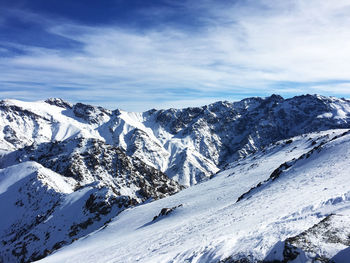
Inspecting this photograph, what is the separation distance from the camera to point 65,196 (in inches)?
3314

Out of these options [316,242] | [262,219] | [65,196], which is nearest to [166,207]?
[262,219]

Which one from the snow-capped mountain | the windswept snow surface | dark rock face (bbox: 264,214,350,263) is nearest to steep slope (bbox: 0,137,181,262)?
the snow-capped mountain

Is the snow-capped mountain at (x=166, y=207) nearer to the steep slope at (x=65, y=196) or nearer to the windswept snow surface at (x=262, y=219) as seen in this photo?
the windswept snow surface at (x=262, y=219)

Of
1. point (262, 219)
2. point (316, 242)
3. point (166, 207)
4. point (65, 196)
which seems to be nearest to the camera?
point (316, 242)

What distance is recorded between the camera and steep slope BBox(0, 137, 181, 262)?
228ft

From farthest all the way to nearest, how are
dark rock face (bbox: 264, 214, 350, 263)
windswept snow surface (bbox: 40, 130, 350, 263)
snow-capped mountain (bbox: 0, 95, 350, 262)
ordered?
1. snow-capped mountain (bbox: 0, 95, 350, 262)
2. windswept snow surface (bbox: 40, 130, 350, 263)
3. dark rock face (bbox: 264, 214, 350, 263)

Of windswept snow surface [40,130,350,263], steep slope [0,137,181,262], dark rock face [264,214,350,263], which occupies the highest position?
dark rock face [264,214,350,263]

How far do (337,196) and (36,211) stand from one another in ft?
313

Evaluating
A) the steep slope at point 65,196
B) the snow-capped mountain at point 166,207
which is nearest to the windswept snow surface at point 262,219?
the snow-capped mountain at point 166,207

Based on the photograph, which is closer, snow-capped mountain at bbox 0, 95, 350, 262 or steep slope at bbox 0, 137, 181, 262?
snow-capped mountain at bbox 0, 95, 350, 262

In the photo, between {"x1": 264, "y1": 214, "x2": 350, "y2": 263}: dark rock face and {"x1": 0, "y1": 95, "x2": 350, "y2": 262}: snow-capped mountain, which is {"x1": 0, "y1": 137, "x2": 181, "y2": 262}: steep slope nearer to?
{"x1": 0, "y1": 95, "x2": 350, "y2": 262}: snow-capped mountain

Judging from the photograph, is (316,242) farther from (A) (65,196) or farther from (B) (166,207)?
(A) (65,196)

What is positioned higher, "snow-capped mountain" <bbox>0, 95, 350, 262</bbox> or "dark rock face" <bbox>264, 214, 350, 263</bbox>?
"dark rock face" <bbox>264, 214, 350, 263</bbox>

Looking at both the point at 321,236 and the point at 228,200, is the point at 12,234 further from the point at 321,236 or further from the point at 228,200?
the point at 321,236
